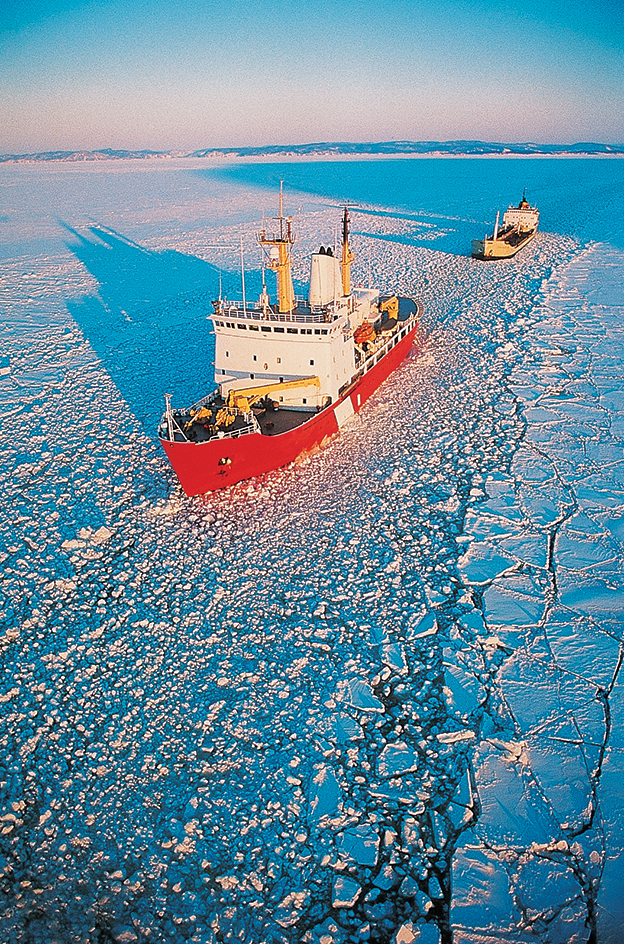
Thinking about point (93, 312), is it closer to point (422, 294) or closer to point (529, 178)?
point (422, 294)

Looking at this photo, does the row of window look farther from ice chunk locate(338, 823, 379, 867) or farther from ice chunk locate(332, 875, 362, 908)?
ice chunk locate(332, 875, 362, 908)

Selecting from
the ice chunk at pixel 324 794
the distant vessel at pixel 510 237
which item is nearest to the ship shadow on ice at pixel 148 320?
the ice chunk at pixel 324 794

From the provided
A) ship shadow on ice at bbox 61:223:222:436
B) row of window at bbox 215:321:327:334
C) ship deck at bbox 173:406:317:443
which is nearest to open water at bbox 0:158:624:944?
ship shadow on ice at bbox 61:223:222:436

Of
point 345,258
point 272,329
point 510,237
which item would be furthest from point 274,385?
point 510,237

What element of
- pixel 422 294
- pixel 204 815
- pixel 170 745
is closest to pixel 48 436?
pixel 170 745

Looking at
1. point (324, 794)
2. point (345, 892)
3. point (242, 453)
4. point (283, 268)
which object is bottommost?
point (345, 892)

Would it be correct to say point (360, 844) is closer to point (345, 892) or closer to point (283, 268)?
point (345, 892)

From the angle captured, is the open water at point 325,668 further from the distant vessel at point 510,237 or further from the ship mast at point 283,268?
the distant vessel at point 510,237
